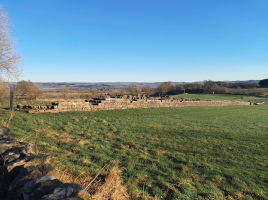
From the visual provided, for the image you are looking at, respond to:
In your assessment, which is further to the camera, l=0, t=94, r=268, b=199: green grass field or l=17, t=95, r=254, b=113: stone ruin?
l=17, t=95, r=254, b=113: stone ruin

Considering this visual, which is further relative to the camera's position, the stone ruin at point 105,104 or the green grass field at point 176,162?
the stone ruin at point 105,104

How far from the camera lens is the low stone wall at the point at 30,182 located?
7.04 ft

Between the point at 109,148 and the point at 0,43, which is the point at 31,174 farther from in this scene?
the point at 0,43

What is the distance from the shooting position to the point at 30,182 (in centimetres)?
232

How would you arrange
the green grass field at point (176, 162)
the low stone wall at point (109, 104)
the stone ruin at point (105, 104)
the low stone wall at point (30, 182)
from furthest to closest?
the low stone wall at point (109, 104)
the stone ruin at point (105, 104)
the green grass field at point (176, 162)
the low stone wall at point (30, 182)

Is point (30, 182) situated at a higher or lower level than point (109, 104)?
higher

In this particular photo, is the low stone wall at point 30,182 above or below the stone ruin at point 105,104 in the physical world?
above

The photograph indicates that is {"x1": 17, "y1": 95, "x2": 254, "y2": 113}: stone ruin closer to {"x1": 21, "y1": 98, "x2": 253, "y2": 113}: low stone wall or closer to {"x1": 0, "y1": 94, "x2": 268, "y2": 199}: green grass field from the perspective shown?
{"x1": 21, "y1": 98, "x2": 253, "y2": 113}: low stone wall

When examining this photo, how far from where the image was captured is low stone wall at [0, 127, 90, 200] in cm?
214

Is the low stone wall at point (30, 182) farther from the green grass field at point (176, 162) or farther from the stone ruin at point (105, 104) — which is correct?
the stone ruin at point (105, 104)

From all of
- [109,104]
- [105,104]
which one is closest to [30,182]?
[105,104]

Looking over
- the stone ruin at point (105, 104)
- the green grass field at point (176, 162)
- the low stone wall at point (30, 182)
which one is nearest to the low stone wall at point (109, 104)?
the stone ruin at point (105, 104)

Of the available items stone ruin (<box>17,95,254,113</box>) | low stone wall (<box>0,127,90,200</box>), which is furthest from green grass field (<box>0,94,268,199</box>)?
stone ruin (<box>17,95,254,113</box>)

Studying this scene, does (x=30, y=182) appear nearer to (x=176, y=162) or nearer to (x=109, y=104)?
(x=176, y=162)
